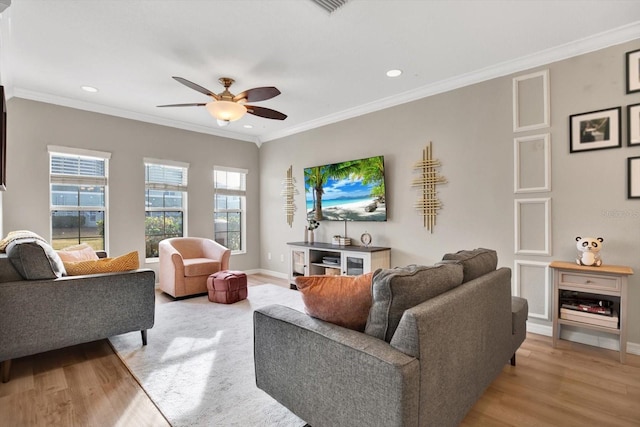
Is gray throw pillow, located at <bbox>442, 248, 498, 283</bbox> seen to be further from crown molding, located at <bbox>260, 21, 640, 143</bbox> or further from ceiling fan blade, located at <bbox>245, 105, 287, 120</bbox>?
ceiling fan blade, located at <bbox>245, 105, 287, 120</bbox>

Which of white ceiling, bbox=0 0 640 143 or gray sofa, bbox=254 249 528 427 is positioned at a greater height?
white ceiling, bbox=0 0 640 143

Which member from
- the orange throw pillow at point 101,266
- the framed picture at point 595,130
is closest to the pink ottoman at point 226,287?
the orange throw pillow at point 101,266

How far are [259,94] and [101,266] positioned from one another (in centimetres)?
212

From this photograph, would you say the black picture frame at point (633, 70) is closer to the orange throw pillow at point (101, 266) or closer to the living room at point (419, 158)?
the living room at point (419, 158)

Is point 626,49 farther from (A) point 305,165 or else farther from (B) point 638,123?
(A) point 305,165

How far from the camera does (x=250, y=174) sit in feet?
21.1

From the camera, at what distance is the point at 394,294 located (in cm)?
144

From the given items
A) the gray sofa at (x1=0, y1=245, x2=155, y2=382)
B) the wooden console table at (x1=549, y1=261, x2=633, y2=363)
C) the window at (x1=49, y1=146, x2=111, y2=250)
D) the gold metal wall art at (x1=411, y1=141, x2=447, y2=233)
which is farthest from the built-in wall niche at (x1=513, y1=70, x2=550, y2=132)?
the window at (x1=49, y1=146, x2=111, y2=250)

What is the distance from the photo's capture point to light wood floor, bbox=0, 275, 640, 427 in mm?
1857

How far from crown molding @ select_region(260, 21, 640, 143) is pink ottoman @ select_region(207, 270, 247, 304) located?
9.39ft

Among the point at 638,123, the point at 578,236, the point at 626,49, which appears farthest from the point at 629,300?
the point at 626,49

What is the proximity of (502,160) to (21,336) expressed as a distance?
4.43m

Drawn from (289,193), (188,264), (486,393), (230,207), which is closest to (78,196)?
(188,264)

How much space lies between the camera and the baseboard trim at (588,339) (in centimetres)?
277
